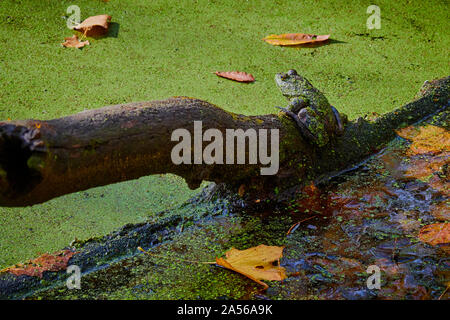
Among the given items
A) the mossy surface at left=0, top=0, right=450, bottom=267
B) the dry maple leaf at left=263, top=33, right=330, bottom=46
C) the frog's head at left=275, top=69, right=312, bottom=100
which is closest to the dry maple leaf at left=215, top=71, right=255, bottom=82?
the mossy surface at left=0, top=0, right=450, bottom=267

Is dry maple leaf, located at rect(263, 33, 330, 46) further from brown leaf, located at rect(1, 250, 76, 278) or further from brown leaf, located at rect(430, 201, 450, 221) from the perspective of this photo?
brown leaf, located at rect(1, 250, 76, 278)

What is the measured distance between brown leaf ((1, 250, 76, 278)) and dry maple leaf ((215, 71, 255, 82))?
1363 millimetres

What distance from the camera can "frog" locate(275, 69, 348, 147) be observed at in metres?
1.77

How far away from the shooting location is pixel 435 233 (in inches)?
61.5

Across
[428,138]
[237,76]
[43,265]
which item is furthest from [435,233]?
[237,76]

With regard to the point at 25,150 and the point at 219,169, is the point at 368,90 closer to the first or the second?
the point at 219,169

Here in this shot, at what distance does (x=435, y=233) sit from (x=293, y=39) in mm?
1673

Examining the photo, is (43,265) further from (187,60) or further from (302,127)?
(187,60)

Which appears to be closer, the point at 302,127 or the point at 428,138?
the point at 302,127

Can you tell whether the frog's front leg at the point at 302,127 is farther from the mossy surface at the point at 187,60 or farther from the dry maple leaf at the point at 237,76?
the dry maple leaf at the point at 237,76

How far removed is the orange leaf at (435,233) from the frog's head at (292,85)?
0.63m

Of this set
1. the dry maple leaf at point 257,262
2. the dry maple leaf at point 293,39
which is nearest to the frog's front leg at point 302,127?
the dry maple leaf at point 257,262

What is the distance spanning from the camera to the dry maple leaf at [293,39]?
114 inches
